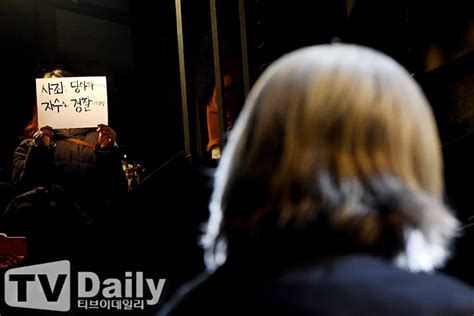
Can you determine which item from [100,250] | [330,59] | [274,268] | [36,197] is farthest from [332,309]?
[36,197]

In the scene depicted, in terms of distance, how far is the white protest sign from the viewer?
6.41 meters

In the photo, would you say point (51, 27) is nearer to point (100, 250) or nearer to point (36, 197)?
point (36, 197)

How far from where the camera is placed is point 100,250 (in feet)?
17.3

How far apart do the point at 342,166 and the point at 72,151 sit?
5.33 m

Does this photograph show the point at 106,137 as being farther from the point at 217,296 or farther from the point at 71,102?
the point at 217,296

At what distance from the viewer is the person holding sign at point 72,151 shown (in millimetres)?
6184

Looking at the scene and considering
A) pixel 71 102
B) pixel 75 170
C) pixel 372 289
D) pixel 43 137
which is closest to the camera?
pixel 372 289

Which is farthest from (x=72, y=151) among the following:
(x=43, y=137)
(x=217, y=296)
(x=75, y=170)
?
(x=217, y=296)

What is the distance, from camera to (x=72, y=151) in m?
6.33

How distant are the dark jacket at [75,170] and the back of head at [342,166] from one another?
198 inches

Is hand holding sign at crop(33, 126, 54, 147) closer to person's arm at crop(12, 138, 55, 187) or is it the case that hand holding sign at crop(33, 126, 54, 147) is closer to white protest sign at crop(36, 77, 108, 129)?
person's arm at crop(12, 138, 55, 187)

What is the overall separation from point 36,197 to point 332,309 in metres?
5.21

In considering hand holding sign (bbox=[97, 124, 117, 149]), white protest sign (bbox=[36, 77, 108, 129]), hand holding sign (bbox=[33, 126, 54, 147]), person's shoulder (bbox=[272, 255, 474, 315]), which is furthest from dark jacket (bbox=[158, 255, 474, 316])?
white protest sign (bbox=[36, 77, 108, 129])

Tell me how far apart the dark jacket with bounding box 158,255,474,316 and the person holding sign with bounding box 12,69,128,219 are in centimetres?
507
